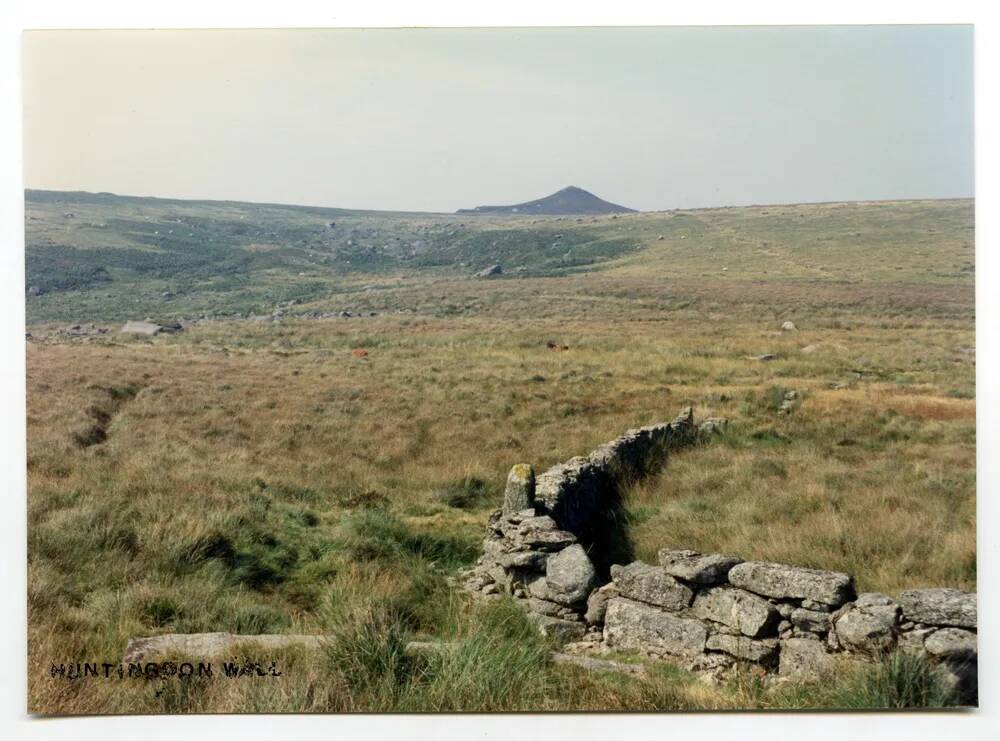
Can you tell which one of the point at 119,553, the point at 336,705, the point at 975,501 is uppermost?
the point at 975,501

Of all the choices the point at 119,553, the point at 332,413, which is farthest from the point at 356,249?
the point at 119,553

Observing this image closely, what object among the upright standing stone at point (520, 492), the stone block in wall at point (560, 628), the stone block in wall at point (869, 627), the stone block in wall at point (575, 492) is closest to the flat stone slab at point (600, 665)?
the stone block in wall at point (560, 628)

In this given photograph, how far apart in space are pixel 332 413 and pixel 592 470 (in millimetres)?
5215

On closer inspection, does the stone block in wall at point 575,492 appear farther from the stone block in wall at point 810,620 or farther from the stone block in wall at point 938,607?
the stone block in wall at point 938,607

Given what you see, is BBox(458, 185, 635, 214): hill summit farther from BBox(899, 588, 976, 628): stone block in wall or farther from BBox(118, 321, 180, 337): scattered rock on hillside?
BBox(899, 588, 976, 628): stone block in wall

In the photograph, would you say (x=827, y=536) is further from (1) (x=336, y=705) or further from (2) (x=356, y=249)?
(2) (x=356, y=249)

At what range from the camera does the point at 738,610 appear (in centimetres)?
592

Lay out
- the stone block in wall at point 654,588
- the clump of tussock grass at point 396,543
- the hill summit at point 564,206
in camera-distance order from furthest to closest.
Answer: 1. the hill summit at point 564,206
2. the clump of tussock grass at point 396,543
3. the stone block in wall at point 654,588

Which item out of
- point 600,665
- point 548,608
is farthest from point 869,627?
point 548,608

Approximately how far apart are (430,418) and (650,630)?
697 cm

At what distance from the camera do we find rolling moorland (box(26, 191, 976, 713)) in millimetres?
6051

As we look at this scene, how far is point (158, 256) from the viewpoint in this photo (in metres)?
15.7

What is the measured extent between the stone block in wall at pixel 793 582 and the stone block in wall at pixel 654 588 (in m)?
0.42

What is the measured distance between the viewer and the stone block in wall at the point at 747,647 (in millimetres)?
5801
